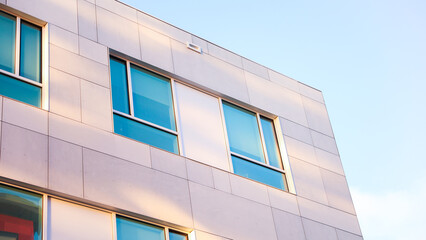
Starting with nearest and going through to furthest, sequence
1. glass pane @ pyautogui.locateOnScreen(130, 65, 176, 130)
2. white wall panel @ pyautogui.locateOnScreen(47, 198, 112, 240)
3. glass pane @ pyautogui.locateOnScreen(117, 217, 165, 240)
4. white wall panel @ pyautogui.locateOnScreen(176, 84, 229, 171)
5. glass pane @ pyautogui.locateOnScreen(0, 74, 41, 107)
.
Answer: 1. white wall panel @ pyautogui.locateOnScreen(47, 198, 112, 240)
2. glass pane @ pyautogui.locateOnScreen(117, 217, 165, 240)
3. glass pane @ pyautogui.locateOnScreen(0, 74, 41, 107)
4. glass pane @ pyautogui.locateOnScreen(130, 65, 176, 130)
5. white wall panel @ pyautogui.locateOnScreen(176, 84, 229, 171)

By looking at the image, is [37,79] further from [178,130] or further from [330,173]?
[330,173]

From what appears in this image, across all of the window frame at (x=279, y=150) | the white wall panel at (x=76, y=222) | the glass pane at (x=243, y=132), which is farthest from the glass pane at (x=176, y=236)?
the glass pane at (x=243, y=132)

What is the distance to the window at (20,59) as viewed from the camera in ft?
40.8

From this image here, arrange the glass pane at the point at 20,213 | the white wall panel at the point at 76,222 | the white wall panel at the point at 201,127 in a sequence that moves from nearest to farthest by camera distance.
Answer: the glass pane at the point at 20,213 < the white wall panel at the point at 76,222 < the white wall panel at the point at 201,127

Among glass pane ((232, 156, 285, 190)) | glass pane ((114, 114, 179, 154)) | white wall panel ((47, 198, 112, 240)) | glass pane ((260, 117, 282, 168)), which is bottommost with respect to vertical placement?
white wall panel ((47, 198, 112, 240))

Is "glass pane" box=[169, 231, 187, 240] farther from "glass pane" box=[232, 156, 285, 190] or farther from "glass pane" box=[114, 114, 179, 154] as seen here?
"glass pane" box=[232, 156, 285, 190]

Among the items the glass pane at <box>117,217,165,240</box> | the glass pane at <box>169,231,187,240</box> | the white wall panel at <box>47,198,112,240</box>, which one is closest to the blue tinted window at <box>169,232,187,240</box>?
the glass pane at <box>169,231,187,240</box>

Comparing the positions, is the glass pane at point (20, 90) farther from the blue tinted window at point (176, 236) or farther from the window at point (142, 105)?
the blue tinted window at point (176, 236)

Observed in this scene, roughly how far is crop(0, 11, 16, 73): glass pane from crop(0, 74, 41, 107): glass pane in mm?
321

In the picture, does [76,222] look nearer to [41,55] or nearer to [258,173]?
[41,55]

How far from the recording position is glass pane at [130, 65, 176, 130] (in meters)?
14.5

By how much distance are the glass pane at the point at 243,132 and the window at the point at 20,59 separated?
505cm

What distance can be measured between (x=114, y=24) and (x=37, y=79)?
289 centimetres

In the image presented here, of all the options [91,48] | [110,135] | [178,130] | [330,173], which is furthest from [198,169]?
[330,173]
